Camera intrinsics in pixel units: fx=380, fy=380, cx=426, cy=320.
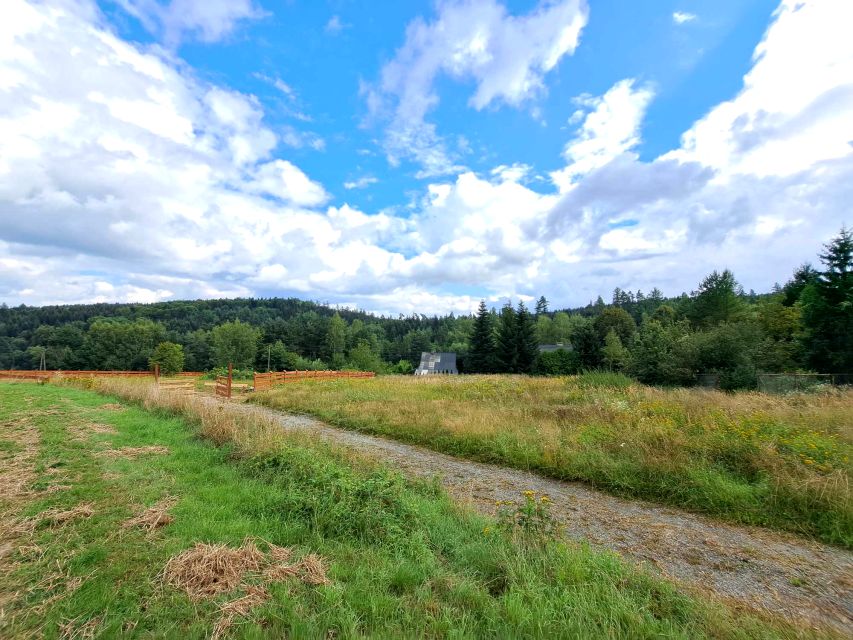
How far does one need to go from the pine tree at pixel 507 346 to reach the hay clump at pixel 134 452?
44156 mm

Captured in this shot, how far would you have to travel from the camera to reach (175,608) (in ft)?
8.94

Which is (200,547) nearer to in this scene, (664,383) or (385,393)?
(385,393)

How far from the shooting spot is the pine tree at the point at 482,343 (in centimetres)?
5175

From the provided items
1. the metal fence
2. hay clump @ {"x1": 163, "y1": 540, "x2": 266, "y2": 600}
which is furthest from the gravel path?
the metal fence

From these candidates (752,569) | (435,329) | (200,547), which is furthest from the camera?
(435,329)

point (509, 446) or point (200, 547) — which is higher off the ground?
point (200, 547)

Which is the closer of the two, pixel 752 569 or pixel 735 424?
pixel 752 569

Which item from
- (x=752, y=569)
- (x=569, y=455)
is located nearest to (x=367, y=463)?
(x=569, y=455)

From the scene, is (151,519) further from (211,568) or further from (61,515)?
(211,568)

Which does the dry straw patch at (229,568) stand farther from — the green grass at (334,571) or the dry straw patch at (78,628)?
the dry straw patch at (78,628)

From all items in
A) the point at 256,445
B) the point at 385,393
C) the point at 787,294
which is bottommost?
the point at 385,393

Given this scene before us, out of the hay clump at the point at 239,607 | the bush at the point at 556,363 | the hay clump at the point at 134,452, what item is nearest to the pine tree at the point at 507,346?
the bush at the point at 556,363

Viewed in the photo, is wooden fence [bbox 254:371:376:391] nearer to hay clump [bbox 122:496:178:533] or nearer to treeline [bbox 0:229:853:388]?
hay clump [bbox 122:496:178:533]

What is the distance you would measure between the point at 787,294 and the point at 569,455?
139 feet
